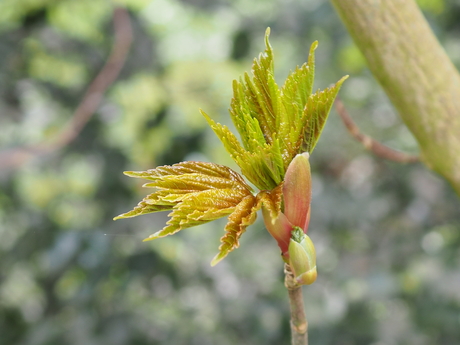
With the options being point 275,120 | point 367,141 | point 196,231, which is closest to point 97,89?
point 196,231

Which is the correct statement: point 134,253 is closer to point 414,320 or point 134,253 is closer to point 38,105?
point 414,320

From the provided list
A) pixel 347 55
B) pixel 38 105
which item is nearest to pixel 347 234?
pixel 347 55

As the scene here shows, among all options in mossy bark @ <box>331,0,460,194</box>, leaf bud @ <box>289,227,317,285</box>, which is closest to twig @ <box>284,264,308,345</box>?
leaf bud @ <box>289,227,317,285</box>

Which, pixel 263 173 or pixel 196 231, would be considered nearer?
pixel 263 173

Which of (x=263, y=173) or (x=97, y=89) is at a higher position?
(x=97, y=89)

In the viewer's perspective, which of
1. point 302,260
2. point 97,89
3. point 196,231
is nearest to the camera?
point 302,260

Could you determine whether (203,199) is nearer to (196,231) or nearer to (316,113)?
(316,113)

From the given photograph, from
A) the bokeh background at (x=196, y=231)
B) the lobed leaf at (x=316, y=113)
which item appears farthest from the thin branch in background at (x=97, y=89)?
the lobed leaf at (x=316, y=113)
